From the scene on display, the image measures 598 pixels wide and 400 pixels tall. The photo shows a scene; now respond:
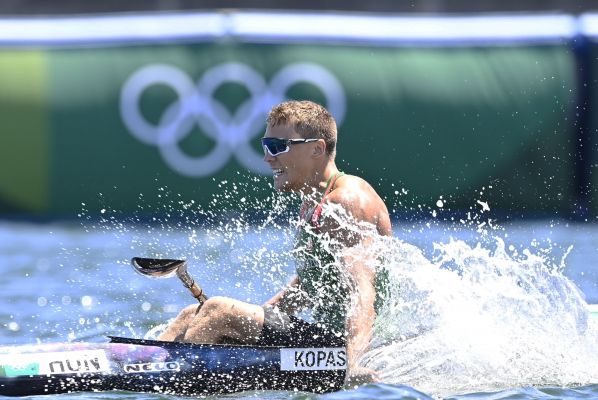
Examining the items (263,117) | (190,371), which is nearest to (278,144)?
(190,371)

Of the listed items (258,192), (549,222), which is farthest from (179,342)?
(549,222)

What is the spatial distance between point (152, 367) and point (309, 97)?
310 inches

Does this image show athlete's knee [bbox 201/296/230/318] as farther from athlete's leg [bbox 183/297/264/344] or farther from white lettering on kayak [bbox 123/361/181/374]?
white lettering on kayak [bbox 123/361/181/374]

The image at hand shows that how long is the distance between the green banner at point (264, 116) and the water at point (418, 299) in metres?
0.55

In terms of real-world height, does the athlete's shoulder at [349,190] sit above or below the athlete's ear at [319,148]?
below

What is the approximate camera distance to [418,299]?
6363mm

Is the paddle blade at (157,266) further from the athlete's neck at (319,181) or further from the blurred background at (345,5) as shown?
the blurred background at (345,5)

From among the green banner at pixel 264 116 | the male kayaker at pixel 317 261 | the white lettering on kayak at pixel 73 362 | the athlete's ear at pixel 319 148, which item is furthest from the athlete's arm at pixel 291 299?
the green banner at pixel 264 116

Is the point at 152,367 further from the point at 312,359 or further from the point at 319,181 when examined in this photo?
the point at 319,181

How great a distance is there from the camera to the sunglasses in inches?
241

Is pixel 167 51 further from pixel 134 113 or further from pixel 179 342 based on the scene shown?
pixel 179 342

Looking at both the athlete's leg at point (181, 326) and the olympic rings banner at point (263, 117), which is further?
the olympic rings banner at point (263, 117)

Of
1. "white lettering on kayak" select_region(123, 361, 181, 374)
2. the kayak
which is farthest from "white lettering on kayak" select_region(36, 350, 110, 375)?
"white lettering on kayak" select_region(123, 361, 181, 374)

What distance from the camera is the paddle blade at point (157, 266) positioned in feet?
20.4
